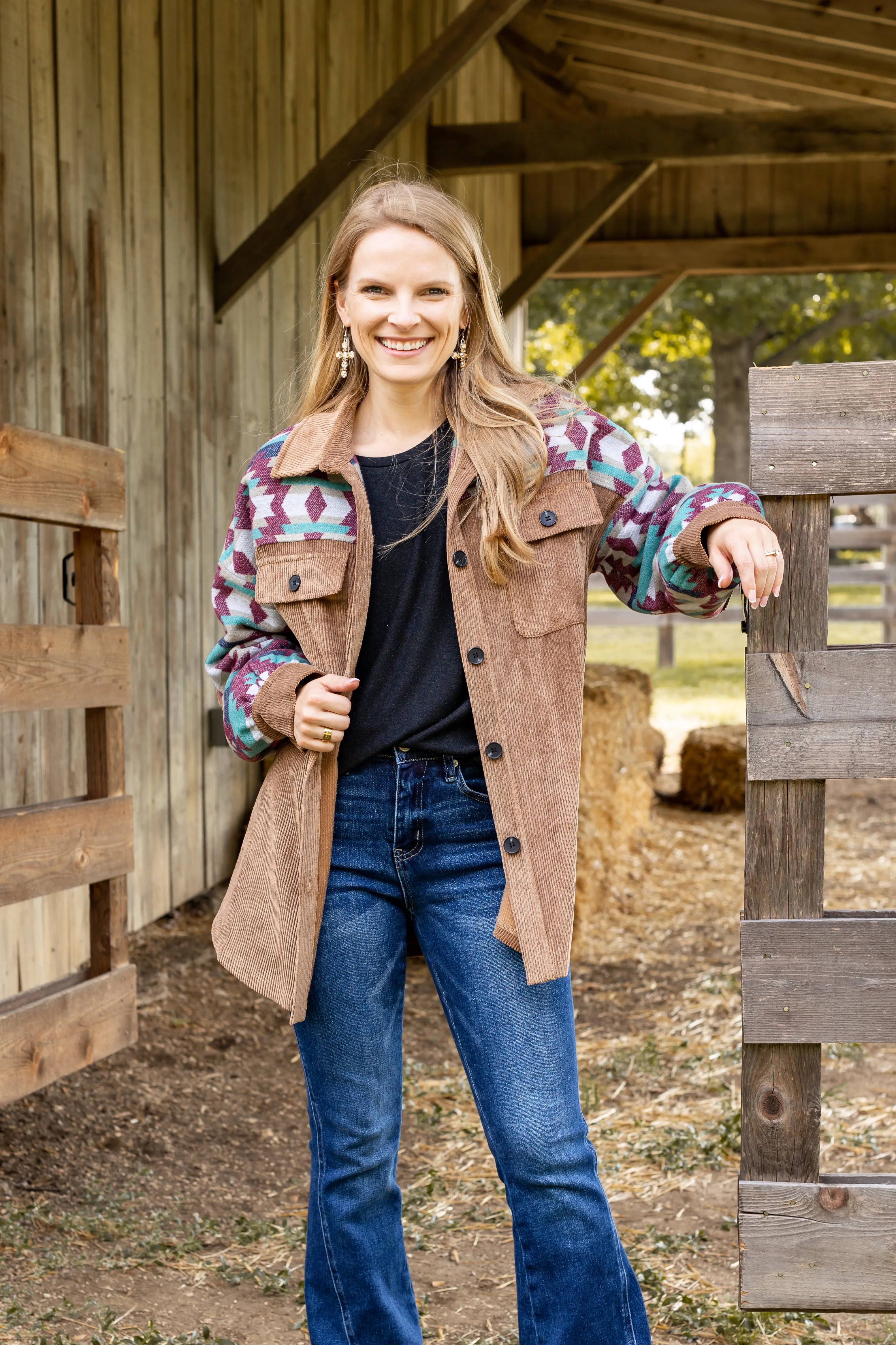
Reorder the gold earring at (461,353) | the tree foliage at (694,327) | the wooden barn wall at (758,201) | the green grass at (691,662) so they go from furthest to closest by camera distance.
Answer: the tree foliage at (694,327) < the green grass at (691,662) < the wooden barn wall at (758,201) < the gold earring at (461,353)

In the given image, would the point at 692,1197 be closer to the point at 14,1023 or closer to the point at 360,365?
the point at 14,1023

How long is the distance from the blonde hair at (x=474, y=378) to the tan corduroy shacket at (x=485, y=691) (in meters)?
0.03

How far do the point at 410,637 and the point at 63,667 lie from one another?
1.40 metres

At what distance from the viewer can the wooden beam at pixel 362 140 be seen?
511cm

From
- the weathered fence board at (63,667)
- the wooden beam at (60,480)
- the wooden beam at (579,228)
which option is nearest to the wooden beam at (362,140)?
the wooden beam at (579,228)

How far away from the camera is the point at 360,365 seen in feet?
6.93

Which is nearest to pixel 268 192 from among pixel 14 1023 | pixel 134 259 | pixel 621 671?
pixel 134 259

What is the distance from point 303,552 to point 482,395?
13.5 inches

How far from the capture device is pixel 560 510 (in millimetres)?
1924

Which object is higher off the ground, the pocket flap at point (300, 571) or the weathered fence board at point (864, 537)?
the weathered fence board at point (864, 537)

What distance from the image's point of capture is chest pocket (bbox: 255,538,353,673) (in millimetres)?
1938

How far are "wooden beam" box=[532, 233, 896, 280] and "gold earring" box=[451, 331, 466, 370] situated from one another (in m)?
8.44

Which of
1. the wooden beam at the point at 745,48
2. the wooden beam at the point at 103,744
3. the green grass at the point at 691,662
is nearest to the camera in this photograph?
the wooden beam at the point at 103,744

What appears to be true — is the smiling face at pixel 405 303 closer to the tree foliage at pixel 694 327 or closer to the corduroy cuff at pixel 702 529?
the corduroy cuff at pixel 702 529
